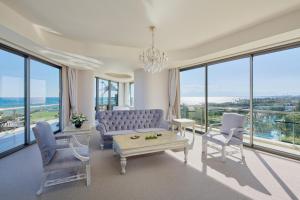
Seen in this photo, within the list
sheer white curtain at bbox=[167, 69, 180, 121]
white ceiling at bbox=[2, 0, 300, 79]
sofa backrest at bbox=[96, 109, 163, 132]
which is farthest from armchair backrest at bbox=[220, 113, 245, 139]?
sheer white curtain at bbox=[167, 69, 180, 121]

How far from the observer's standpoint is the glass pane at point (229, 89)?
466cm

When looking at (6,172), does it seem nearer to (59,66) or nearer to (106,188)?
(106,188)

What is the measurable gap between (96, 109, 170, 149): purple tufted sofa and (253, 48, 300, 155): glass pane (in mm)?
2532

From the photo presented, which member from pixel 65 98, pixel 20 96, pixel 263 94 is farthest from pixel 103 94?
pixel 263 94

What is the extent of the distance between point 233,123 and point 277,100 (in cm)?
Answer: 130

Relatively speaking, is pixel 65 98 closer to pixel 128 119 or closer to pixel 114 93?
pixel 128 119

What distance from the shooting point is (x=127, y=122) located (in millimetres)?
4895

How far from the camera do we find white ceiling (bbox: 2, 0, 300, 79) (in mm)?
2775

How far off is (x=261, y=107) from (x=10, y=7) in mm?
5854

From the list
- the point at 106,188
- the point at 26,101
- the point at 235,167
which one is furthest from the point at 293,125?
the point at 26,101

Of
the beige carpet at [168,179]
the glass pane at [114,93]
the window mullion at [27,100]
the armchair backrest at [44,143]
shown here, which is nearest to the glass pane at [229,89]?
the beige carpet at [168,179]

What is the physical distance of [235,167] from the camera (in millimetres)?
3201

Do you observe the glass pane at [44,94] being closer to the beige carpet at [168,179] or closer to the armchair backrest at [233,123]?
the beige carpet at [168,179]

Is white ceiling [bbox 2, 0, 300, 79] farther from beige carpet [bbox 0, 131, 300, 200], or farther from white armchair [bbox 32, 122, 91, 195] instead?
beige carpet [bbox 0, 131, 300, 200]
